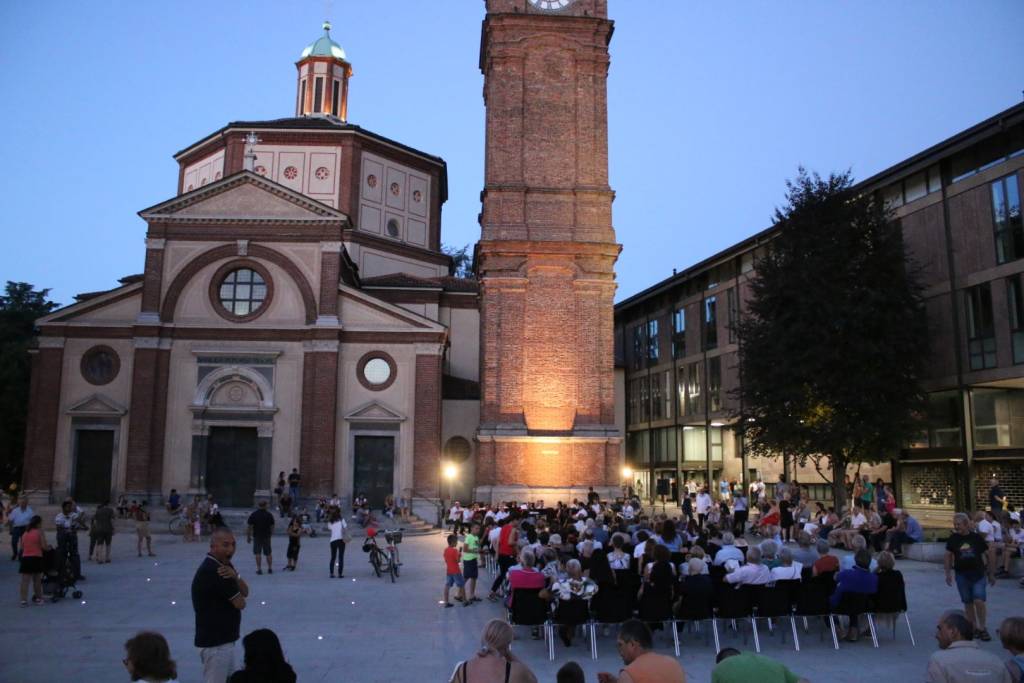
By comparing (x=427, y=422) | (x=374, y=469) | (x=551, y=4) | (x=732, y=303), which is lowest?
(x=374, y=469)

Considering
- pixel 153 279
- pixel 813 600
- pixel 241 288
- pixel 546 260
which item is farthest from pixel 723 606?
pixel 153 279

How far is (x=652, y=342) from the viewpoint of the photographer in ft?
163

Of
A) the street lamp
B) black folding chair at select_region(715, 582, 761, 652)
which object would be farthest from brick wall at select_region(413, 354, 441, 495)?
black folding chair at select_region(715, 582, 761, 652)

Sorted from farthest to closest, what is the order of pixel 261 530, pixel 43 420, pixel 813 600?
pixel 43 420, pixel 261 530, pixel 813 600

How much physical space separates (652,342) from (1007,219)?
2506 cm

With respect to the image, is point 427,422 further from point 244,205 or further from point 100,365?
point 100,365

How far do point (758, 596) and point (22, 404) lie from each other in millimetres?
42747

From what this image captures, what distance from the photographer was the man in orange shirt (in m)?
5.54

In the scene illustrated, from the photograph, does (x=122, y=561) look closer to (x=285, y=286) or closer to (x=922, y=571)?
(x=285, y=286)

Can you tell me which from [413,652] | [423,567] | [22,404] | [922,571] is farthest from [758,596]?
[22,404]

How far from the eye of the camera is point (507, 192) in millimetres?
34156

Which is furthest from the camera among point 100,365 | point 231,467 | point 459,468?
point 459,468

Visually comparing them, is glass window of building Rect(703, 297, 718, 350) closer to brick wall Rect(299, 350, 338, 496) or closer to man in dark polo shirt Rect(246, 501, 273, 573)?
brick wall Rect(299, 350, 338, 496)

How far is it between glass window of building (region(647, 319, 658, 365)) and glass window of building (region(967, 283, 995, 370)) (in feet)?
74.0
